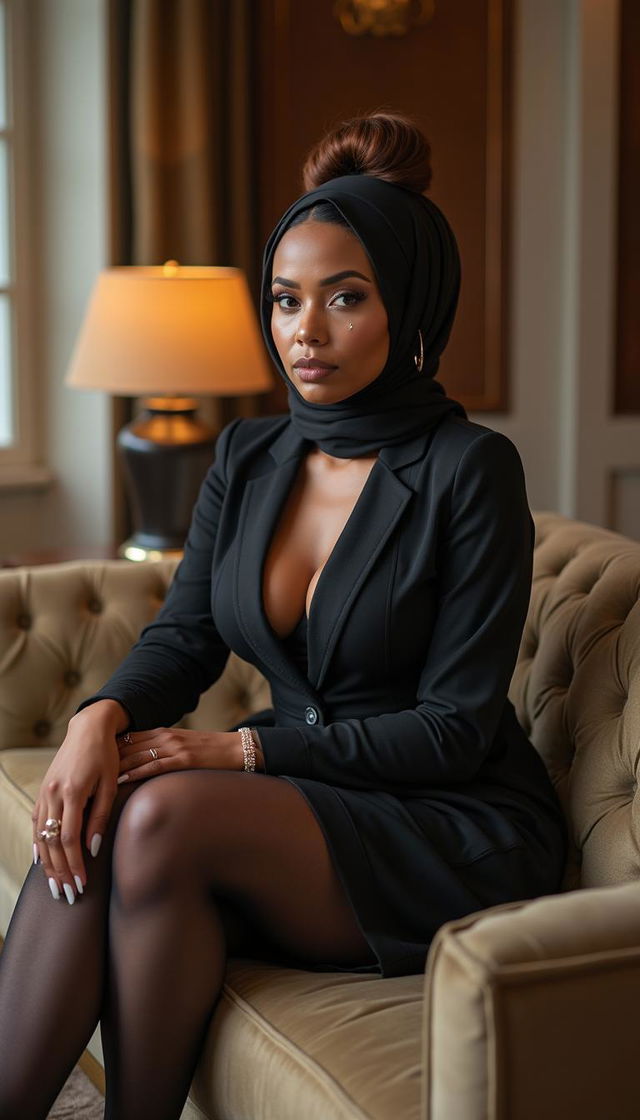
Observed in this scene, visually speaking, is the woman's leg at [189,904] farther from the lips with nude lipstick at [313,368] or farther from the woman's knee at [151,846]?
the lips with nude lipstick at [313,368]

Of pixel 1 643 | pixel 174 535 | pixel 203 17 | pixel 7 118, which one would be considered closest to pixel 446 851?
pixel 1 643

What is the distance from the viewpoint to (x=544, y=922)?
1.35 metres

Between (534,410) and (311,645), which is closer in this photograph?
(311,645)

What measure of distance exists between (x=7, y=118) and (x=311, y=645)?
2.88m

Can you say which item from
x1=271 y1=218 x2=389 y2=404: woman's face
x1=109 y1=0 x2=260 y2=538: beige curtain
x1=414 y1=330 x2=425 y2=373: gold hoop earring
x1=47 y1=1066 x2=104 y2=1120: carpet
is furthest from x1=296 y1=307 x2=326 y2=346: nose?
x1=109 y1=0 x2=260 y2=538: beige curtain

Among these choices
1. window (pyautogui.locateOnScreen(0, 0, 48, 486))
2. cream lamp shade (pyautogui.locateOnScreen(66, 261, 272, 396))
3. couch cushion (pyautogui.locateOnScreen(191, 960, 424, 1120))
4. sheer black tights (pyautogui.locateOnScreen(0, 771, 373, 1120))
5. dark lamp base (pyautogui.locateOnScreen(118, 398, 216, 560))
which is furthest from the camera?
window (pyautogui.locateOnScreen(0, 0, 48, 486))

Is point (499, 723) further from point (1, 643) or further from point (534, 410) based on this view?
point (534, 410)

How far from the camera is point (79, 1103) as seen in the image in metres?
2.29

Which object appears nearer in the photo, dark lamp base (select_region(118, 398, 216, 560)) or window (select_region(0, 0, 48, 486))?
dark lamp base (select_region(118, 398, 216, 560))

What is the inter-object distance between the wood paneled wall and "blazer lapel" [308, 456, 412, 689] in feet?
8.20

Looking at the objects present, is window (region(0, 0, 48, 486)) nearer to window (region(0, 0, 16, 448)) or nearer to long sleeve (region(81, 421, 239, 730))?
window (region(0, 0, 16, 448))

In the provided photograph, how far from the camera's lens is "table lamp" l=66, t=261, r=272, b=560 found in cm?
340

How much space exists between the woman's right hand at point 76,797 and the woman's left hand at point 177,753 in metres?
0.02

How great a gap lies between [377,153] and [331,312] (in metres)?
0.25
